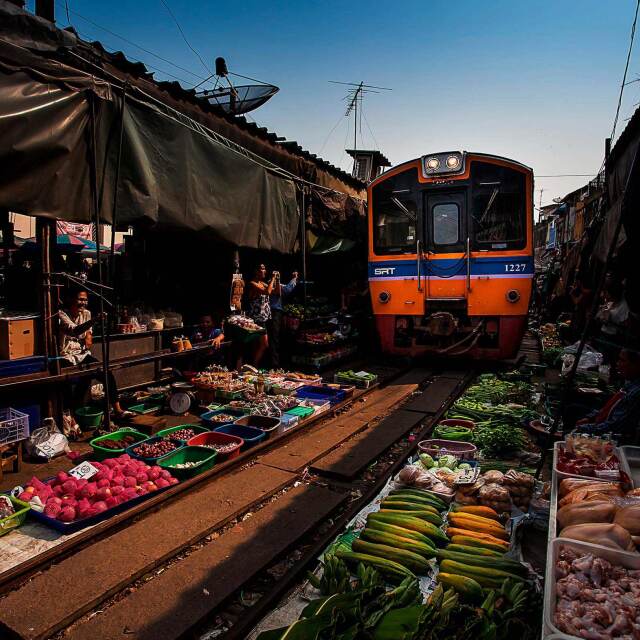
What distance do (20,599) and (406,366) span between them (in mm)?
8755

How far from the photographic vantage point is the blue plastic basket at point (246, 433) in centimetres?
543

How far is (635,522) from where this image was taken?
239cm

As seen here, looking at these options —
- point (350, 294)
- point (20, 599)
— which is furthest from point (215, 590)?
point (350, 294)

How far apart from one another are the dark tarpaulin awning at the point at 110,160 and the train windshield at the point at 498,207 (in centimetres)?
408

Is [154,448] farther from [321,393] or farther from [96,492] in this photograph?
[321,393]

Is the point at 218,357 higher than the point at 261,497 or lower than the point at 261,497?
higher

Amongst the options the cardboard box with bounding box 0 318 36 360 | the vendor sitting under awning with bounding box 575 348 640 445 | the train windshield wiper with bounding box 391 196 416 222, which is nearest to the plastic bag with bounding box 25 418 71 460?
the cardboard box with bounding box 0 318 36 360

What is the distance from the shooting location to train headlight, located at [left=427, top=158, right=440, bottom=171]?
895 cm

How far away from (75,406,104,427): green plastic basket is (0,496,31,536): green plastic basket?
7.15ft

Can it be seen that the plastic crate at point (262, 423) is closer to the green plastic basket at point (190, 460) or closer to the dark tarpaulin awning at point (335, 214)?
the green plastic basket at point (190, 460)

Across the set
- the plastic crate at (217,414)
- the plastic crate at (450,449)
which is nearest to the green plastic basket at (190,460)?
the plastic crate at (217,414)

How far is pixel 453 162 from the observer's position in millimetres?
8852

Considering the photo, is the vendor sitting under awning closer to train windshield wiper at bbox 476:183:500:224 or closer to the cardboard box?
train windshield wiper at bbox 476:183:500:224

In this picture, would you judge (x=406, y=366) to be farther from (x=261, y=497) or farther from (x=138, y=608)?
(x=138, y=608)
